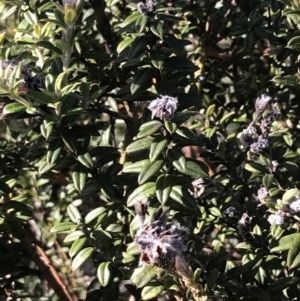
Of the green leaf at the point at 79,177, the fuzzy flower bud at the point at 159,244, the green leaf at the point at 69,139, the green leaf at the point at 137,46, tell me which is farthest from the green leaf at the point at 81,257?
the green leaf at the point at 137,46

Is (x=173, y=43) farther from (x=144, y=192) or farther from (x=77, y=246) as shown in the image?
(x=77, y=246)

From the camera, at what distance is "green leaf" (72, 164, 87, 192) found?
1346 mm

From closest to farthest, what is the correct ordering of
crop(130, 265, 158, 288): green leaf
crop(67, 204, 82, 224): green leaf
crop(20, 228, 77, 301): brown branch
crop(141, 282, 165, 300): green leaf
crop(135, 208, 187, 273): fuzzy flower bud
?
crop(135, 208, 187, 273): fuzzy flower bud
crop(130, 265, 158, 288): green leaf
crop(141, 282, 165, 300): green leaf
crop(67, 204, 82, 224): green leaf
crop(20, 228, 77, 301): brown branch

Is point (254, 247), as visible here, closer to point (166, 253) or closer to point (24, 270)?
point (166, 253)

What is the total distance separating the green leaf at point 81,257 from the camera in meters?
1.38

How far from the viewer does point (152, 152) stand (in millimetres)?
1191

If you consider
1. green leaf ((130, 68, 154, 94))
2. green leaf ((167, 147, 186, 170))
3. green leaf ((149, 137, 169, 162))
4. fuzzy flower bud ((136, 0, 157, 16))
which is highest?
fuzzy flower bud ((136, 0, 157, 16))

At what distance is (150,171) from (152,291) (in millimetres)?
273

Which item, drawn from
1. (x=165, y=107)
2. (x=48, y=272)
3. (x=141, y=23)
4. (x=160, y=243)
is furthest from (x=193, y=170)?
(x=48, y=272)

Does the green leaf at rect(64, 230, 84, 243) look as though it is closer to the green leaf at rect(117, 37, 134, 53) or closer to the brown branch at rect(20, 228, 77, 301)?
the brown branch at rect(20, 228, 77, 301)

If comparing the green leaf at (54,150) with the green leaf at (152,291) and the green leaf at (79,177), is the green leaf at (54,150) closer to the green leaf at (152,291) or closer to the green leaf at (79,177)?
the green leaf at (79,177)

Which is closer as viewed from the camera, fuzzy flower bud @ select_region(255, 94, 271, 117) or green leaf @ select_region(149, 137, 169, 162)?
green leaf @ select_region(149, 137, 169, 162)

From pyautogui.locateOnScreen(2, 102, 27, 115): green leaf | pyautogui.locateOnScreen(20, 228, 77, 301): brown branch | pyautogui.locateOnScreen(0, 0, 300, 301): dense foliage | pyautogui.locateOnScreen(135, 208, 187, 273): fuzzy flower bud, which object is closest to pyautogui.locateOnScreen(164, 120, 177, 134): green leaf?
pyautogui.locateOnScreen(0, 0, 300, 301): dense foliage

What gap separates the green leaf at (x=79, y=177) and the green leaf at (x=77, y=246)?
15cm
